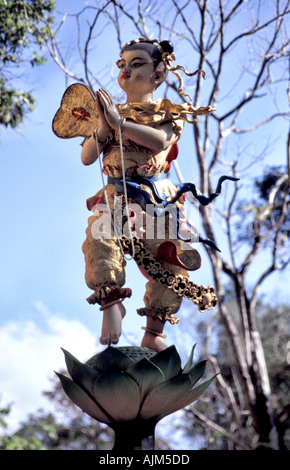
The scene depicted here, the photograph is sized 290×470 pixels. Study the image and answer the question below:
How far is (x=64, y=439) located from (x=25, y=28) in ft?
28.2

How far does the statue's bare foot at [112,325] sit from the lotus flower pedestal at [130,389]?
0.42 feet

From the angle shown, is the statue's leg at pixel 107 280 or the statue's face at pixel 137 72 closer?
Result: the statue's leg at pixel 107 280

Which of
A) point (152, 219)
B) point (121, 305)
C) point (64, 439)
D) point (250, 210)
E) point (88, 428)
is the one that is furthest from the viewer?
point (64, 439)

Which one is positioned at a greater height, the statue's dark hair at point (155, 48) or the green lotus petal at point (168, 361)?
the statue's dark hair at point (155, 48)

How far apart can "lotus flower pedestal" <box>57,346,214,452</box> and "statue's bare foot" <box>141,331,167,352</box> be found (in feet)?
1.06

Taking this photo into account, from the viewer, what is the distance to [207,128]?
6.50 metres

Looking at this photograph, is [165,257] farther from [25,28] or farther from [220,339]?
[220,339]

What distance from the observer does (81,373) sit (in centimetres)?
204

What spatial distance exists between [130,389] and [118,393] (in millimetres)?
47

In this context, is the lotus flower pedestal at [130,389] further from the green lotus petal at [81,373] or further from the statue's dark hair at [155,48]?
the statue's dark hair at [155,48]

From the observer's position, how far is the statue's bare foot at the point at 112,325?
2.22 m

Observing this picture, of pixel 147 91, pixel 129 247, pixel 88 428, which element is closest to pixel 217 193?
pixel 129 247

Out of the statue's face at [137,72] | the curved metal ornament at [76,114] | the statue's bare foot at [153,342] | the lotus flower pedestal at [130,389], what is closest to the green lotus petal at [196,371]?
the lotus flower pedestal at [130,389]

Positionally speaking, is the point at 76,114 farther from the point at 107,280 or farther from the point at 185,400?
the point at 185,400
